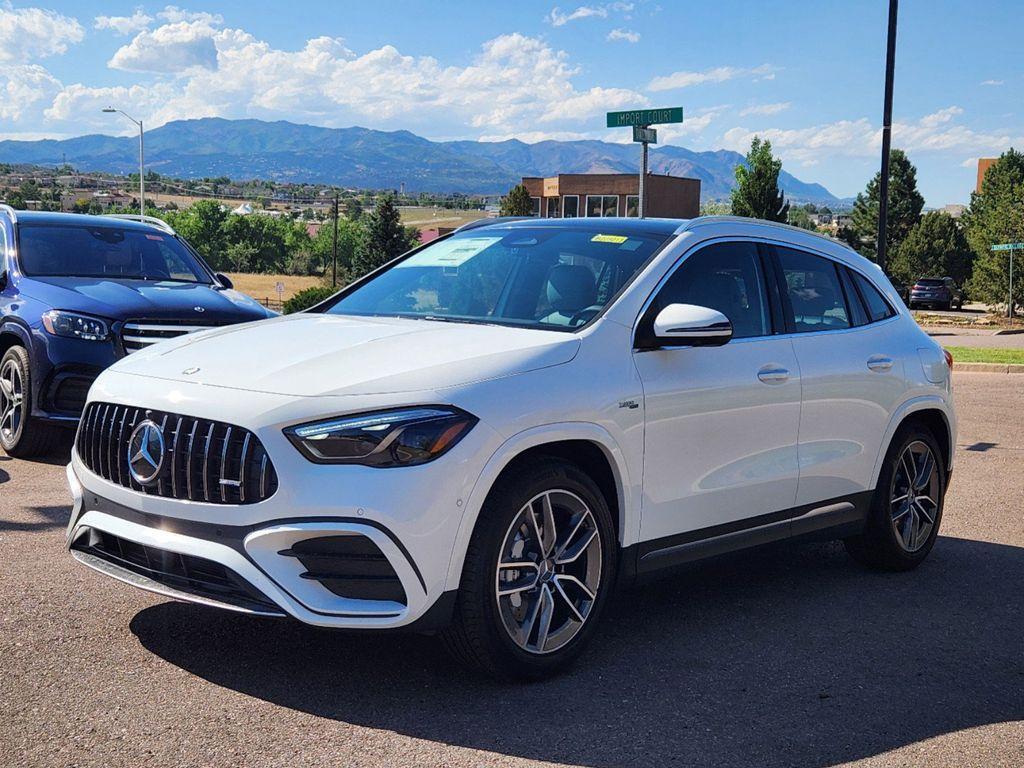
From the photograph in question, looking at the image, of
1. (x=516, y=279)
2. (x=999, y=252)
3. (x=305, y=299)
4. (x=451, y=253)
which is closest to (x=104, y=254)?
(x=451, y=253)

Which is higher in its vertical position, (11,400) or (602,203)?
(602,203)

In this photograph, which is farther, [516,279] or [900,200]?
[900,200]

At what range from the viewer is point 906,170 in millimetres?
73125

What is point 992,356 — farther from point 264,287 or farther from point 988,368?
point 264,287

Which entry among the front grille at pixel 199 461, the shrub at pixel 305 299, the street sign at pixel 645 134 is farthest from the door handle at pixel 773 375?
the shrub at pixel 305 299

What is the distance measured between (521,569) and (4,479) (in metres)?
5.13

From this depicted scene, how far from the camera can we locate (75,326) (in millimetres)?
8555

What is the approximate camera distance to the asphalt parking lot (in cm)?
364

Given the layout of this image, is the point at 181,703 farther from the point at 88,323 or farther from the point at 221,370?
the point at 88,323

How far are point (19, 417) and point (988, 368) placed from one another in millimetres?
16064

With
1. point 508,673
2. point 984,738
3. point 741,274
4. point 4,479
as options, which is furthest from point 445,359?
point 4,479

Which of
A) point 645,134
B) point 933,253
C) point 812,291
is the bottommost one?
point 812,291

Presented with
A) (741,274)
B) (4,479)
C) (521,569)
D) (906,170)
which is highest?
(906,170)

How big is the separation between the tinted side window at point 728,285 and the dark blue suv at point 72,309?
5012 millimetres
